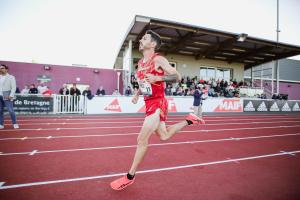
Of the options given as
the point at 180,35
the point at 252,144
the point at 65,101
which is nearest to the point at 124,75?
the point at 180,35

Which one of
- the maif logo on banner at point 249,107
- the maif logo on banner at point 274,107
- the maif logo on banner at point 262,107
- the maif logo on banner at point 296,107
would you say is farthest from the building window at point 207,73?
the maif logo on banner at point 296,107

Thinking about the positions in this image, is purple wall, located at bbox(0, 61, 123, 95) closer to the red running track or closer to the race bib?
the red running track

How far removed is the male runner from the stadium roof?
1336cm

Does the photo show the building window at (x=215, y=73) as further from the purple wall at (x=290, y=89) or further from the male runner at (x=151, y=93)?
the male runner at (x=151, y=93)

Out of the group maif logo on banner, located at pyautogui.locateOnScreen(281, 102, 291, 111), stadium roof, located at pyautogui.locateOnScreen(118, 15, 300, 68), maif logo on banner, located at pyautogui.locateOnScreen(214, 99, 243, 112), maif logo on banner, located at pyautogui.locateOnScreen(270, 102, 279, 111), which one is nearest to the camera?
stadium roof, located at pyautogui.locateOnScreen(118, 15, 300, 68)

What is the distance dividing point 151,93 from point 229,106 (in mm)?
16761

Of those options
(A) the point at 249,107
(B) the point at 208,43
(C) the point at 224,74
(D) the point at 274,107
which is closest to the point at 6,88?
(A) the point at 249,107

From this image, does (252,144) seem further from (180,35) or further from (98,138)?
(180,35)

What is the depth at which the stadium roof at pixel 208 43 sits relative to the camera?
17.0 m

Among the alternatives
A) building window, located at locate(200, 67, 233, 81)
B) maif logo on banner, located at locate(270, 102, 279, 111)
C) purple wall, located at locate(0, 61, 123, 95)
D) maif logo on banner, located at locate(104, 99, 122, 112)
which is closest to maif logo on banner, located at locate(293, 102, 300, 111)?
maif logo on banner, located at locate(270, 102, 279, 111)

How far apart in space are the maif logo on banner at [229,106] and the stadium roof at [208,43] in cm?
622

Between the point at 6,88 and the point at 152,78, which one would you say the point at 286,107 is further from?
the point at 6,88

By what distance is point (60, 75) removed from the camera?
2083cm

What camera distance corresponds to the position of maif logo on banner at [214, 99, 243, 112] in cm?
1745
